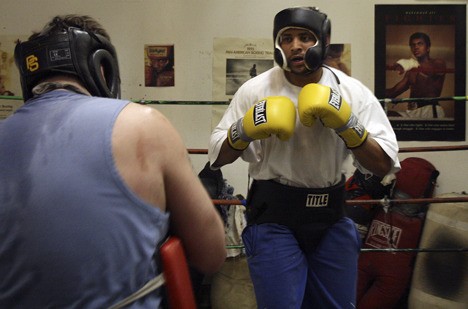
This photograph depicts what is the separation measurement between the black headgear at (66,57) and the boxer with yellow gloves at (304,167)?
71 cm

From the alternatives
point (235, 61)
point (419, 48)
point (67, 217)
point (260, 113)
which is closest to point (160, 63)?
point (235, 61)

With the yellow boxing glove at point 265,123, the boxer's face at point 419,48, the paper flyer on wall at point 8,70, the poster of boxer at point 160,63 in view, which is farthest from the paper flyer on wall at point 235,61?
the yellow boxing glove at point 265,123

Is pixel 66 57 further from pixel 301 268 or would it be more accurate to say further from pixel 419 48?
pixel 419 48

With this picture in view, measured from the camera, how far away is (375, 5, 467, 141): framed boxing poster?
3264 mm

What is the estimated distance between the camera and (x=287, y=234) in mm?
1761

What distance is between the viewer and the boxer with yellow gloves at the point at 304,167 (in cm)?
172

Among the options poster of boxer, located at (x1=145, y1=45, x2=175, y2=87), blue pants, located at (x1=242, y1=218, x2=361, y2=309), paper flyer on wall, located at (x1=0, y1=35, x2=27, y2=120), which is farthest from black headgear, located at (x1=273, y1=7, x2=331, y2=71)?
paper flyer on wall, located at (x1=0, y1=35, x2=27, y2=120)

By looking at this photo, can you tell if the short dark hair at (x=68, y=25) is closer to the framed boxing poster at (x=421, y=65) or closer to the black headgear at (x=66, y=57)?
the black headgear at (x=66, y=57)

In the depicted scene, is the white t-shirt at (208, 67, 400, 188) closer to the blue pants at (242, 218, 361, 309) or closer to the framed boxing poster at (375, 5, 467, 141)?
the blue pants at (242, 218, 361, 309)

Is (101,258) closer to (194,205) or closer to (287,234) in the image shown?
(194,205)

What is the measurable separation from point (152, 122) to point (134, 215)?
6.4 inches

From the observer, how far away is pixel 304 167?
70.2 inches

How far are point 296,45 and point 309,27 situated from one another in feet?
0.24

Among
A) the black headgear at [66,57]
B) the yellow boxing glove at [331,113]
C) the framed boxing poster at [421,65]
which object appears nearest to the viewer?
the black headgear at [66,57]
